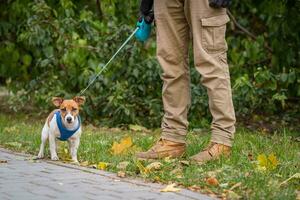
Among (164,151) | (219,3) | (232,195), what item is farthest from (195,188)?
(219,3)

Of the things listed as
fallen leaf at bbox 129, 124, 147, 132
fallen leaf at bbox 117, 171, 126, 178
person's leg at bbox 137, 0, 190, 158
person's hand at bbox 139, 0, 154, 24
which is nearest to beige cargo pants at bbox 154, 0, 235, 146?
person's leg at bbox 137, 0, 190, 158

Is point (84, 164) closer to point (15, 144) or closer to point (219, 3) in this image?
point (15, 144)

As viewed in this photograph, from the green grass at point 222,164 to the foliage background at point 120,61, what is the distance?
6.95 ft

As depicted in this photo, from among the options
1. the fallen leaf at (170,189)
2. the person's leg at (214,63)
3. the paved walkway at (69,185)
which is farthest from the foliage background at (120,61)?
the fallen leaf at (170,189)

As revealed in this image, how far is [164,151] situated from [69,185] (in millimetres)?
1324

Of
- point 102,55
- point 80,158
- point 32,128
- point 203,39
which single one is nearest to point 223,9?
Result: point 203,39

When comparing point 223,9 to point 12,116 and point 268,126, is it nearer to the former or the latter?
point 268,126

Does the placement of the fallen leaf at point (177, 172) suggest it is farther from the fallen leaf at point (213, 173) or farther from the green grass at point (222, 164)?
the fallen leaf at point (213, 173)

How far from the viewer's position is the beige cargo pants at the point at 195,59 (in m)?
5.76

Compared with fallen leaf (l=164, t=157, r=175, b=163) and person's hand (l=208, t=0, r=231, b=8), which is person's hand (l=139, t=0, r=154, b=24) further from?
fallen leaf (l=164, t=157, r=175, b=163)

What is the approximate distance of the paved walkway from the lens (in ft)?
15.2

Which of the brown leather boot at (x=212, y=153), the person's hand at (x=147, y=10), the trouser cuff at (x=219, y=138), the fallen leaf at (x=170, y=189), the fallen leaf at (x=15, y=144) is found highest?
the person's hand at (x=147, y=10)

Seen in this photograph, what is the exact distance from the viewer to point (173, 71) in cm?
605

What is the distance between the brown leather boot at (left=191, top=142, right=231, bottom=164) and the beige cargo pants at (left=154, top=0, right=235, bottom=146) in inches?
1.9
